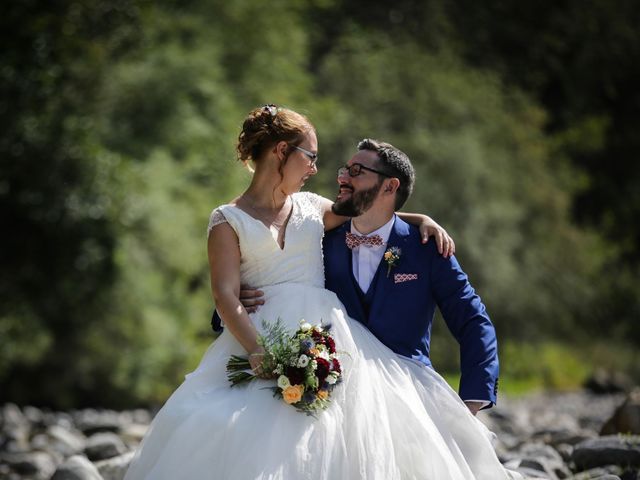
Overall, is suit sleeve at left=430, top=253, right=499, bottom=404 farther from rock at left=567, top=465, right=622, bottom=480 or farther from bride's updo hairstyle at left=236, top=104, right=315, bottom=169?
rock at left=567, top=465, right=622, bottom=480

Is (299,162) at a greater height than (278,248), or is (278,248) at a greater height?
(299,162)

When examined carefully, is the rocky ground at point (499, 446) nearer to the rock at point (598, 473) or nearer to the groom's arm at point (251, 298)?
the rock at point (598, 473)

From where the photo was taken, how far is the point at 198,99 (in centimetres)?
2122

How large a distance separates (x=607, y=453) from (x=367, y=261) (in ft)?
8.27

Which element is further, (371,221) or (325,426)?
(371,221)

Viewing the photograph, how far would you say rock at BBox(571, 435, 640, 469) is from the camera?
6781 mm

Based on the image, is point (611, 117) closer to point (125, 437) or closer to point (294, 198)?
point (125, 437)

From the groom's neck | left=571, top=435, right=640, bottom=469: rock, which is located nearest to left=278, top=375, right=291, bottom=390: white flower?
the groom's neck

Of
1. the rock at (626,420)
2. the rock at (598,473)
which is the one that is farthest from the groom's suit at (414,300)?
the rock at (626,420)

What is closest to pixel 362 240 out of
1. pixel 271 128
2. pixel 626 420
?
pixel 271 128

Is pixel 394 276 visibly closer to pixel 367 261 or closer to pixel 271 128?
pixel 367 261

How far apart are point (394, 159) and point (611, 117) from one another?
3297cm

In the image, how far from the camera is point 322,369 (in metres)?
4.77

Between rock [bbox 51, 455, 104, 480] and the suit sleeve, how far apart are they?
2.66 metres
